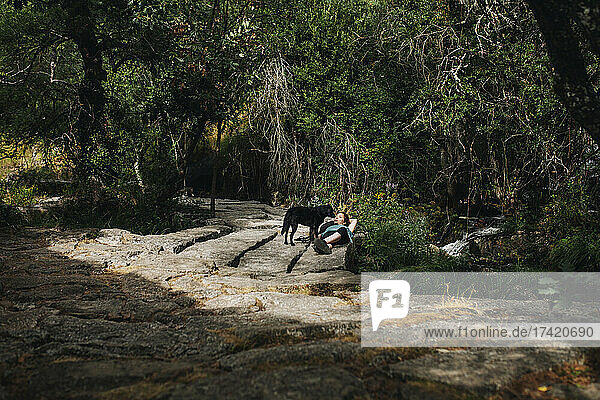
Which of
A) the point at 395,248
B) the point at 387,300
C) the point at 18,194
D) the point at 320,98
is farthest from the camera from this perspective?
the point at 320,98

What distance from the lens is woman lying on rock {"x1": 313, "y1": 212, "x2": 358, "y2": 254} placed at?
4910mm

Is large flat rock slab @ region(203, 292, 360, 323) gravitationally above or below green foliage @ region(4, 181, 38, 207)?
below

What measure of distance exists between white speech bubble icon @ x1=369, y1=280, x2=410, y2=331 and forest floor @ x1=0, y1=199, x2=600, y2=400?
13 centimetres

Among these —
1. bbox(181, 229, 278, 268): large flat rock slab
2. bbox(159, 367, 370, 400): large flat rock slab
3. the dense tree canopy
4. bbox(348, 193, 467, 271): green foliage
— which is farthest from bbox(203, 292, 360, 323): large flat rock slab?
the dense tree canopy

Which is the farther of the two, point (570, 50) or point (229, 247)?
point (229, 247)

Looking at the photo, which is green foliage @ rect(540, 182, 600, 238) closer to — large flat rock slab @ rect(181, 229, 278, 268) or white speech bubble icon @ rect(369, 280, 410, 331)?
white speech bubble icon @ rect(369, 280, 410, 331)

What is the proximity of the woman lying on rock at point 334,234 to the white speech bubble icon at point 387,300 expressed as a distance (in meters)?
1.66

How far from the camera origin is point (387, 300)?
9.12ft

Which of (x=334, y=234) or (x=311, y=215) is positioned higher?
(x=311, y=215)

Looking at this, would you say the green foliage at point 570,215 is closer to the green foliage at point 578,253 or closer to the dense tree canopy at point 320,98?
the dense tree canopy at point 320,98

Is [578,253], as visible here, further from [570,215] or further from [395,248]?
[395,248]

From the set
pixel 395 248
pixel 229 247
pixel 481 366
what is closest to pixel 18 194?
pixel 229 247

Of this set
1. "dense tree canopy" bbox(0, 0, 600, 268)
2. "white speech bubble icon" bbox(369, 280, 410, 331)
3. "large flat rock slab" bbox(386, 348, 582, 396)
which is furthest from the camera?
"dense tree canopy" bbox(0, 0, 600, 268)

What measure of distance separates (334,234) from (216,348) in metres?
3.36
